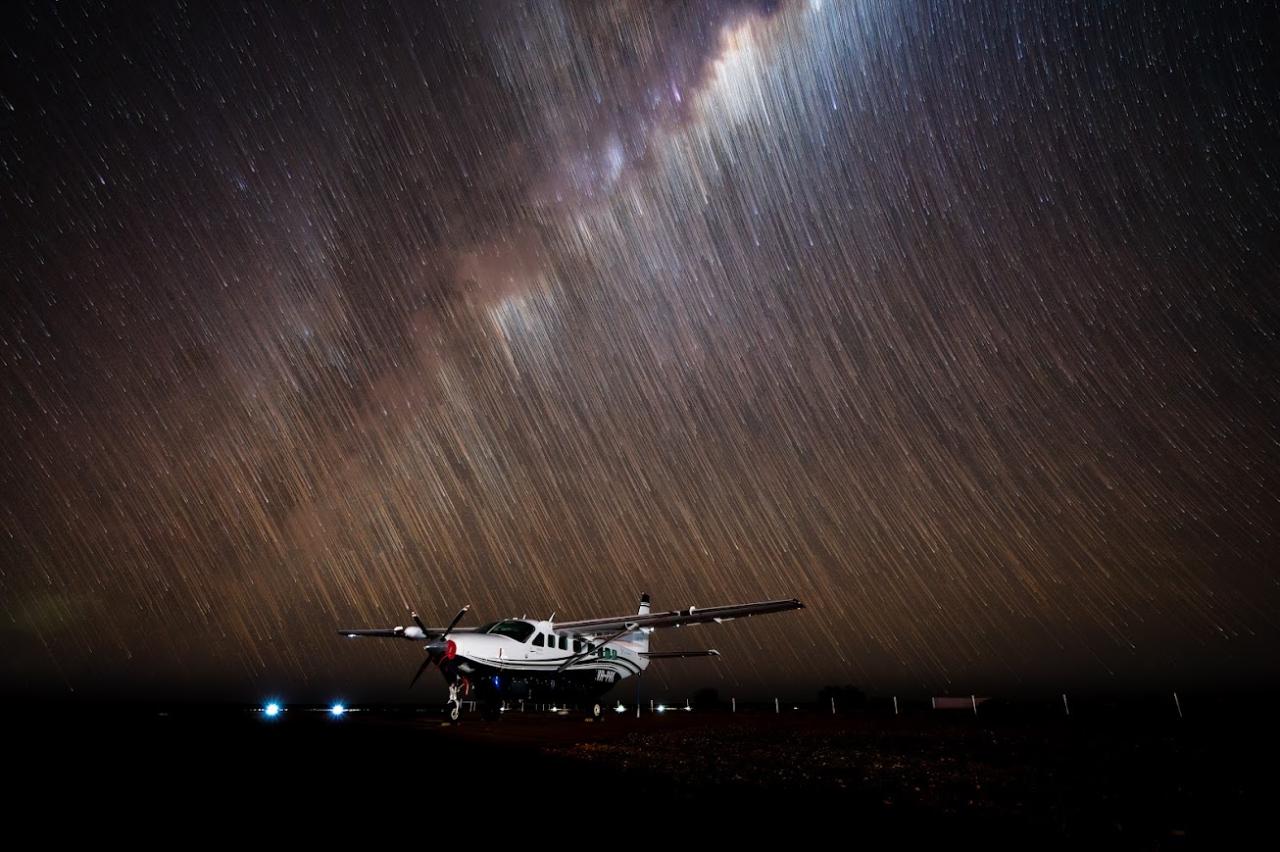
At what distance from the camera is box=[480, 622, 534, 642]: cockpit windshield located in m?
25.2

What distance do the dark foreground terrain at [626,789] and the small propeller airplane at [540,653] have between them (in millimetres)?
8668

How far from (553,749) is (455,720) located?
10.7 meters

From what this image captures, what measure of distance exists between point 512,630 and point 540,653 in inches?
70.1

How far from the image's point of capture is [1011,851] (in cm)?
538

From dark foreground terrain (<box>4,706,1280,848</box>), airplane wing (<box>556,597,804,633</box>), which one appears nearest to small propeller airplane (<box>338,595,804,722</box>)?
airplane wing (<box>556,597,804,633</box>)

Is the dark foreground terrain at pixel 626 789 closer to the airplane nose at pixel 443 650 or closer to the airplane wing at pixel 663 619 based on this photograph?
the airplane nose at pixel 443 650

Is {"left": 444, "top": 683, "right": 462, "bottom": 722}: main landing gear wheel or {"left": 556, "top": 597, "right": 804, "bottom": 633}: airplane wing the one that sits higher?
{"left": 556, "top": 597, "right": 804, "bottom": 633}: airplane wing

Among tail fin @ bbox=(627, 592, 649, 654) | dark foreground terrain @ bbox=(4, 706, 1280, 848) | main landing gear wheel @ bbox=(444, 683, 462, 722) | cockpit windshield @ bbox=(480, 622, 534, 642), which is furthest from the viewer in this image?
tail fin @ bbox=(627, 592, 649, 654)

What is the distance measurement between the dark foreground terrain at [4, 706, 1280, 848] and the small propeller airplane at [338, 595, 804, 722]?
8668 millimetres

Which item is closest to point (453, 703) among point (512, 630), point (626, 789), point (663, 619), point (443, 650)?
point (443, 650)

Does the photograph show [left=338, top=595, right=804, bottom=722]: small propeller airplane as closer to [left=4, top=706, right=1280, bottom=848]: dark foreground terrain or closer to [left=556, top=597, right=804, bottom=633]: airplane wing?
[left=556, top=597, right=804, bottom=633]: airplane wing

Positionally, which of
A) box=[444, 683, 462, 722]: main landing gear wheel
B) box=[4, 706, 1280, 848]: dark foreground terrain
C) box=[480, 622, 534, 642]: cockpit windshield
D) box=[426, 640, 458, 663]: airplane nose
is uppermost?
box=[480, 622, 534, 642]: cockpit windshield

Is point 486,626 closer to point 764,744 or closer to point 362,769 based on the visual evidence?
point 764,744

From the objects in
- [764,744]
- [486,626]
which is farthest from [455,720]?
[764,744]
